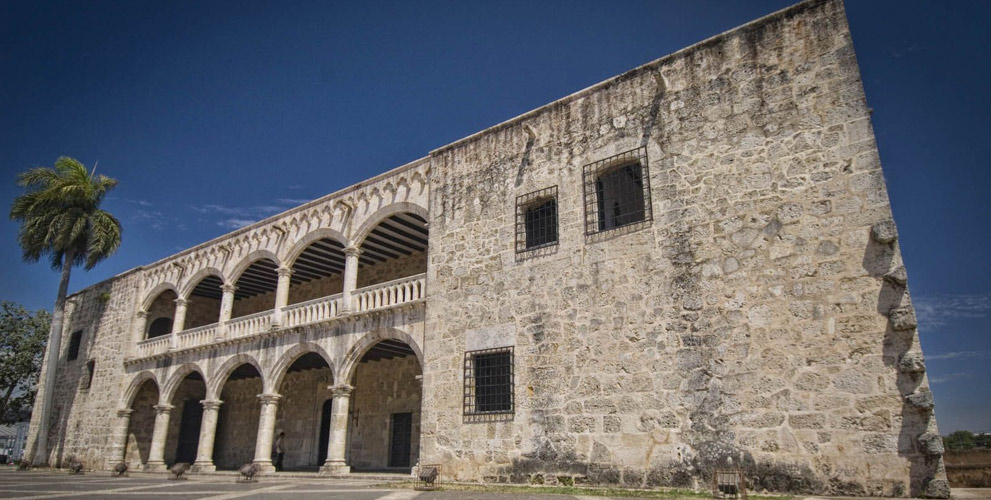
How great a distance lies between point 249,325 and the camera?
16.8m

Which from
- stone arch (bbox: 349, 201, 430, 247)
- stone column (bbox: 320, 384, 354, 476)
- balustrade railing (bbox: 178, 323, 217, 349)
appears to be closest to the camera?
stone column (bbox: 320, 384, 354, 476)

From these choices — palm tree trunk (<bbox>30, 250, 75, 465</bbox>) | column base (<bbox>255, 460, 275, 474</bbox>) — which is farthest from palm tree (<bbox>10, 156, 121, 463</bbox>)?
column base (<bbox>255, 460, 275, 474</bbox>)

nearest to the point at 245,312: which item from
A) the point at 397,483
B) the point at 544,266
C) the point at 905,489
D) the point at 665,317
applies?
→ the point at 397,483

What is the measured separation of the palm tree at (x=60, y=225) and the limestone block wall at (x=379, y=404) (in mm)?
11046

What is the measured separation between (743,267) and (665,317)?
1327mm

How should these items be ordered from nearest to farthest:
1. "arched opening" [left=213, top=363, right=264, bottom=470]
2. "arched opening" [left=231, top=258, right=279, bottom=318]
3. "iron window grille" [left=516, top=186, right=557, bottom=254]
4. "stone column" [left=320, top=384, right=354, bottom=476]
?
1. "iron window grille" [left=516, top=186, right=557, bottom=254]
2. "stone column" [left=320, top=384, right=354, bottom=476]
3. "arched opening" [left=231, top=258, right=279, bottom=318]
4. "arched opening" [left=213, top=363, right=264, bottom=470]

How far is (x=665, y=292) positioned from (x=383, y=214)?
7.54 metres

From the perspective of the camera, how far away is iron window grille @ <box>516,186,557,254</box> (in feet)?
37.1

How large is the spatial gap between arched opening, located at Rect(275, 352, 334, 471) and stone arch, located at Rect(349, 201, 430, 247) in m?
5.01

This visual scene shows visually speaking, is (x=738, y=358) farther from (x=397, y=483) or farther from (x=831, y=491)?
(x=397, y=483)

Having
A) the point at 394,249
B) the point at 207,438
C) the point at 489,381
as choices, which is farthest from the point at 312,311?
the point at 489,381

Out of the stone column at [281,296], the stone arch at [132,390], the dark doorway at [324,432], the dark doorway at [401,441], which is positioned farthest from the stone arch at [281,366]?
the stone arch at [132,390]

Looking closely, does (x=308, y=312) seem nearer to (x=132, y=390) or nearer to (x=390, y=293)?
(x=390, y=293)

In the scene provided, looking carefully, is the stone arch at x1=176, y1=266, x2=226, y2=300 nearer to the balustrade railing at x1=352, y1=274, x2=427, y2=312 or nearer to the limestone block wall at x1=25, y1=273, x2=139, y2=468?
the limestone block wall at x1=25, y1=273, x2=139, y2=468
